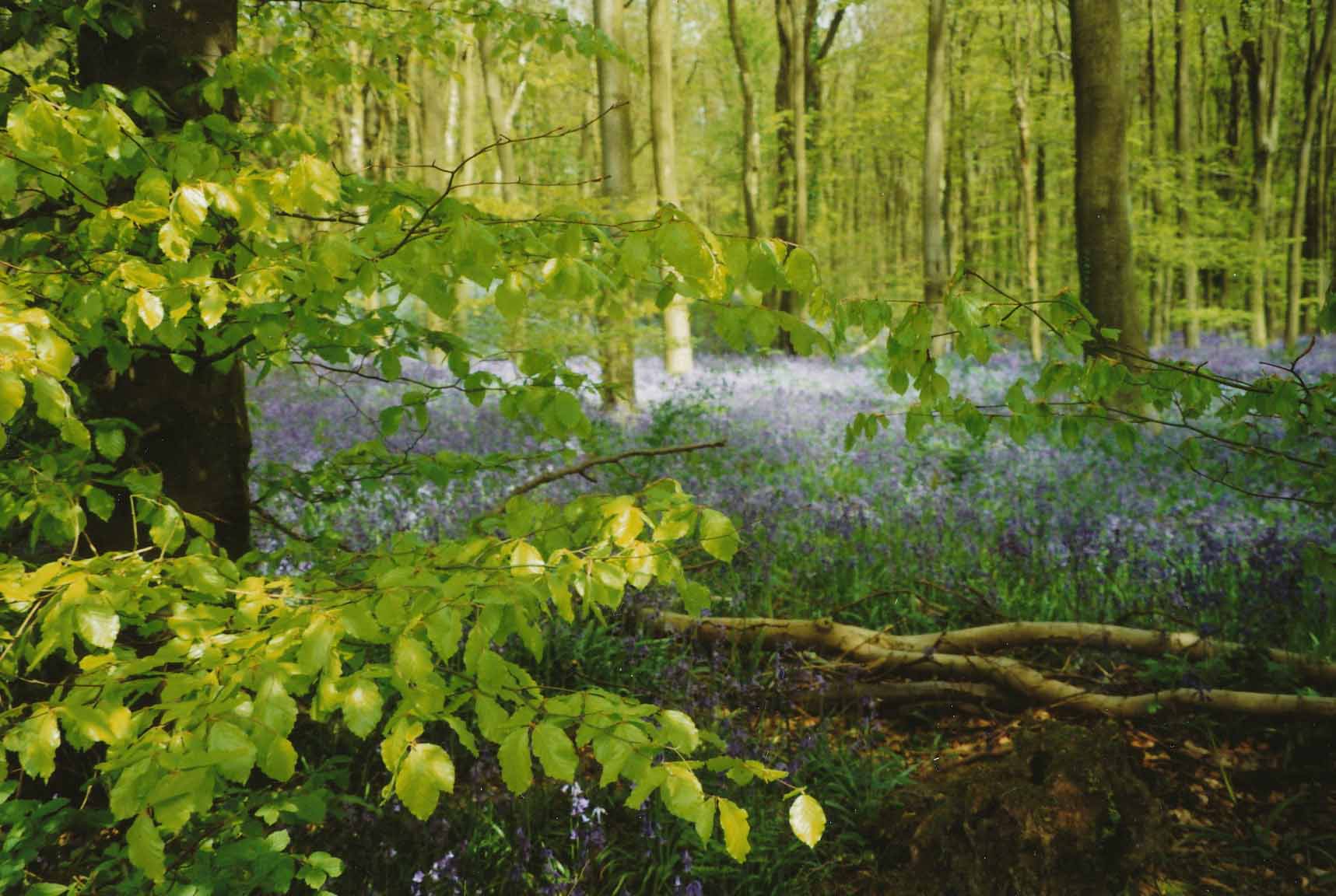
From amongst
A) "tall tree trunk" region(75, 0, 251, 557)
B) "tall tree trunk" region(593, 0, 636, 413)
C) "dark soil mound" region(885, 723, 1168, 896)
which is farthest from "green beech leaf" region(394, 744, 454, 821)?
"tall tree trunk" region(593, 0, 636, 413)

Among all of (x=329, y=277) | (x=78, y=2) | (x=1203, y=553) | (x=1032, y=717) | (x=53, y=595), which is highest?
(x=78, y=2)

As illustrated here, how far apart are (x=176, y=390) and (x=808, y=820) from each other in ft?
8.48

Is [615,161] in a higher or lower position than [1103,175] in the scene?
higher

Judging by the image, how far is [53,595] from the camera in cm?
147

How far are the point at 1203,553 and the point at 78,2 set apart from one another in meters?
5.81

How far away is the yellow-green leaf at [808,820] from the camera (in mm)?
1312

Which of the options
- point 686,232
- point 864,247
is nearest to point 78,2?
point 686,232

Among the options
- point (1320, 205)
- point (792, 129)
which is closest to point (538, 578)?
point (792, 129)

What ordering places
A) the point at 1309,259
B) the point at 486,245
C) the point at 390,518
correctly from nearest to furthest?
1. the point at 486,245
2. the point at 390,518
3. the point at 1309,259

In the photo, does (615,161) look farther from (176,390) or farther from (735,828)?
(735,828)

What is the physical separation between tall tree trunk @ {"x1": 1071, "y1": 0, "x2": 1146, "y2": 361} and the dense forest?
74 mm

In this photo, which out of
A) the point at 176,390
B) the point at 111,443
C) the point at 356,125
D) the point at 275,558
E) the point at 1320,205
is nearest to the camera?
the point at 111,443

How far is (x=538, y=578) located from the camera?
1.49 meters

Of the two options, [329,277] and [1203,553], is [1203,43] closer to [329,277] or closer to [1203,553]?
[1203,553]
